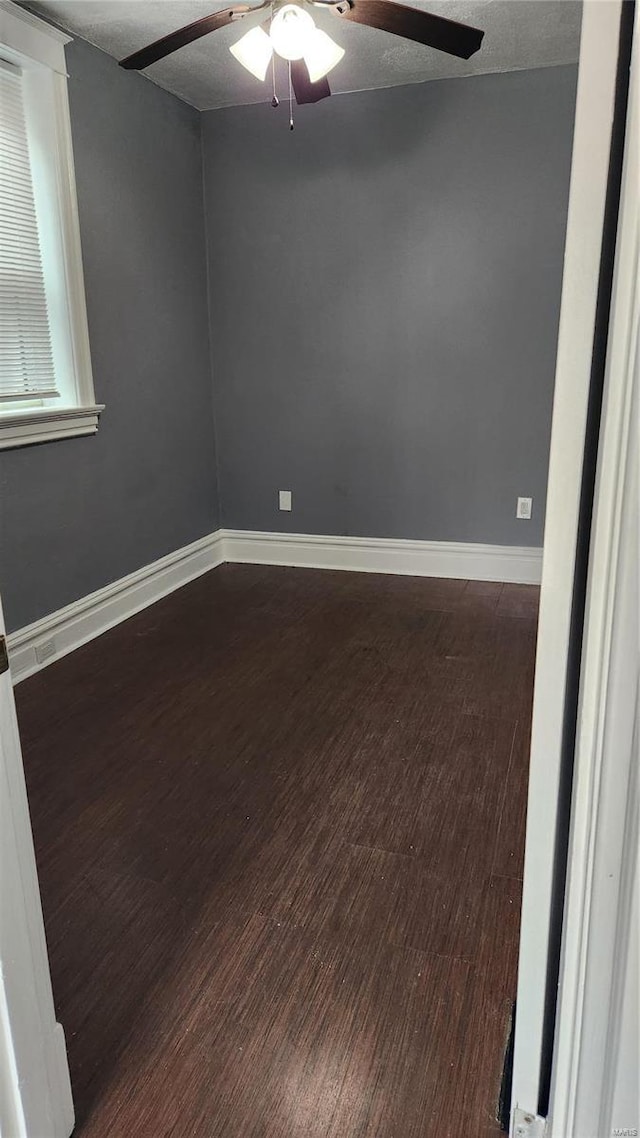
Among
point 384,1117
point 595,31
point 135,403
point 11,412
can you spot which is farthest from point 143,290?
point 384,1117

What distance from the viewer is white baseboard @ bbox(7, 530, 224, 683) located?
2.87m

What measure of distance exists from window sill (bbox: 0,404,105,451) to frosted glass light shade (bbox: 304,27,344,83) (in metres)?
1.52

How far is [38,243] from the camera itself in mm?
2885

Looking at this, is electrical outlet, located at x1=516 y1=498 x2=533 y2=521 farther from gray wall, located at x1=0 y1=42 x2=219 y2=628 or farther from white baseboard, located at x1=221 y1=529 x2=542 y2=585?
gray wall, located at x1=0 y1=42 x2=219 y2=628

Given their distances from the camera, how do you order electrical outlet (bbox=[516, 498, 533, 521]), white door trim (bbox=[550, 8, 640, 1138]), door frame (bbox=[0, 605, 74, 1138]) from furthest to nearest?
electrical outlet (bbox=[516, 498, 533, 521]) < door frame (bbox=[0, 605, 74, 1138]) < white door trim (bbox=[550, 8, 640, 1138])

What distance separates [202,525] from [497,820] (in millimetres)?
2658

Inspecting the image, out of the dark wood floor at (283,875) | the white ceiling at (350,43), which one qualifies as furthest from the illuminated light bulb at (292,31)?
the dark wood floor at (283,875)

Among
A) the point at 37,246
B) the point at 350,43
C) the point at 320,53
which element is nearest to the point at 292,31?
the point at 320,53

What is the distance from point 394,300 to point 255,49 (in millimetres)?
1581

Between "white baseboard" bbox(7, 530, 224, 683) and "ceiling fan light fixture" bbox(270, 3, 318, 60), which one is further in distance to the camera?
"white baseboard" bbox(7, 530, 224, 683)

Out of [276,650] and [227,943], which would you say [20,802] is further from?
[276,650]

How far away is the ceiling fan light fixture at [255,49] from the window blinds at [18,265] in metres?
0.96

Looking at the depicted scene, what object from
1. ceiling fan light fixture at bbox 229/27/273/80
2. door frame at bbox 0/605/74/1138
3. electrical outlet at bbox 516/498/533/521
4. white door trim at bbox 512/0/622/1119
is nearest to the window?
ceiling fan light fixture at bbox 229/27/273/80

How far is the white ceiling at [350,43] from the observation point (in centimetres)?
269
